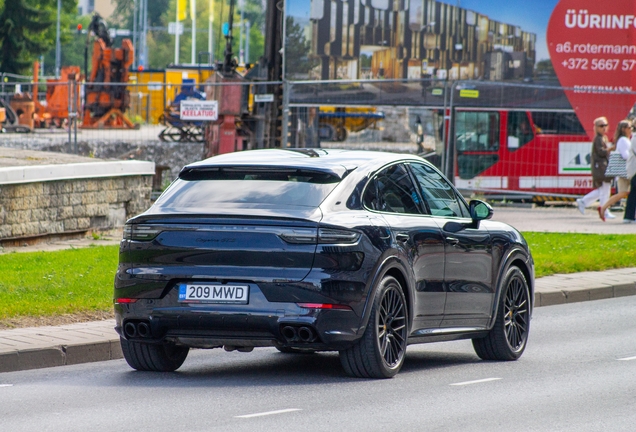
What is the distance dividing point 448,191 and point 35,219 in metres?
8.22

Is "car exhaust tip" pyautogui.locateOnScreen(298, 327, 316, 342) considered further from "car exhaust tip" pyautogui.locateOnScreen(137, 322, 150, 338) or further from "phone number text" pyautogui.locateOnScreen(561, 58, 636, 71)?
"phone number text" pyautogui.locateOnScreen(561, 58, 636, 71)

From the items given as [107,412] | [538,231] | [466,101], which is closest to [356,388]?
[107,412]

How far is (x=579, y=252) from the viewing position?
16.5 m

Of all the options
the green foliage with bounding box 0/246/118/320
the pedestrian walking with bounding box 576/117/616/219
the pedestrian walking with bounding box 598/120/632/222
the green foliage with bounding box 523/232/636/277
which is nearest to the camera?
the green foliage with bounding box 0/246/118/320

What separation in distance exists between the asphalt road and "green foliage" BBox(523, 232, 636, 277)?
531 centimetres

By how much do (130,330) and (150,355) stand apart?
0.47 m

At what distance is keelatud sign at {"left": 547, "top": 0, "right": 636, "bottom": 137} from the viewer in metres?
26.7

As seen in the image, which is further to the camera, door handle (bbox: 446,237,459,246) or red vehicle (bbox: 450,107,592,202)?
red vehicle (bbox: 450,107,592,202)

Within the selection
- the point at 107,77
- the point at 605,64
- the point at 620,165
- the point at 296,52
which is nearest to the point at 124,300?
the point at 620,165

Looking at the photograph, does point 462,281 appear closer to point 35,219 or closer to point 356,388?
point 356,388

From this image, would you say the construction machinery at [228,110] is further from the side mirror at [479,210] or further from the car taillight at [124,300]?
the car taillight at [124,300]

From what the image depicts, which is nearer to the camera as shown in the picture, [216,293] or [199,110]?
[216,293]

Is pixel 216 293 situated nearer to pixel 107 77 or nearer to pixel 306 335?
pixel 306 335

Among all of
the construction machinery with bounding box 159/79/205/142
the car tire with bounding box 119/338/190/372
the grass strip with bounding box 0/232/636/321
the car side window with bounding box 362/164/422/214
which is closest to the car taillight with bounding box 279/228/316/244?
the car side window with bounding box 362/164/422/214
